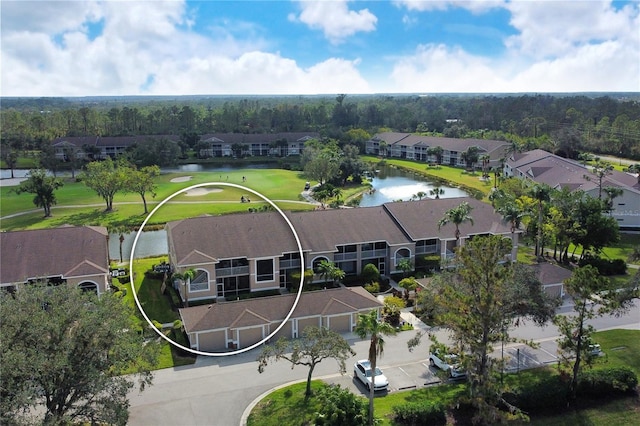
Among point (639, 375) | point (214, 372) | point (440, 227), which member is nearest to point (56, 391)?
point (214, 372)

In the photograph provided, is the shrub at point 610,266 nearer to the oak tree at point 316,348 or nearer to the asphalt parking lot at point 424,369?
the asphalt parking lot at point 424,369

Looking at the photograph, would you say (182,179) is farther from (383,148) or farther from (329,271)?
(329,271)

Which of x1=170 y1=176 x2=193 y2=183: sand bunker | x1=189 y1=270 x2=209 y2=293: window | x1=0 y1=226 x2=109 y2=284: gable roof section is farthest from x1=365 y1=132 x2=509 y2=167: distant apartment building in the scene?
x1=0 y1=226 x2=109 y2=284: gable roof section

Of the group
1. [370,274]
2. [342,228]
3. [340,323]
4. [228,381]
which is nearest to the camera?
[228,381]

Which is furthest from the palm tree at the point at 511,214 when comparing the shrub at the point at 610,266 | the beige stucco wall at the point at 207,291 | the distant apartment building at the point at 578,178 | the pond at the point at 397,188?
the pond at the point at 397,188

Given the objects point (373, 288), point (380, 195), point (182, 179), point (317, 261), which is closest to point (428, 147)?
point (380, 195)

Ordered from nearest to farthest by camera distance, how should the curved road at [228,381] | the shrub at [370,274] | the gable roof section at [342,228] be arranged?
the curved road at [228,381]
the shrub at [370,274]
the gable roof section at [342,228]

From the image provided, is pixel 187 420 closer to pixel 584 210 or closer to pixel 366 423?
pixel 366 423
